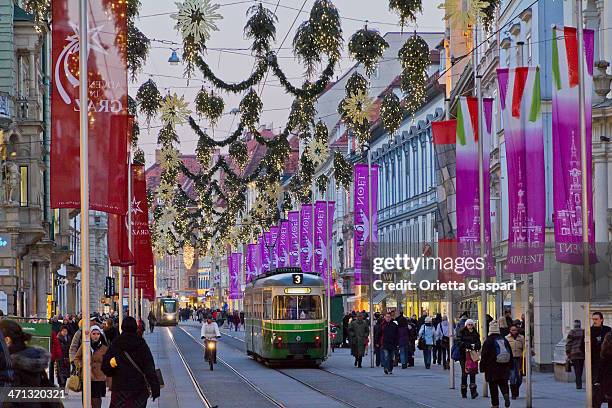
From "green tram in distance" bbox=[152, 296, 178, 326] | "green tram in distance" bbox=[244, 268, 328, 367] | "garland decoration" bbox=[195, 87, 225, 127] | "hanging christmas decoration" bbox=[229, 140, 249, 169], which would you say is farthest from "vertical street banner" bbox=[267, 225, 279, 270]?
"green tram in distance" bbox=[152, 296, 178, 326]

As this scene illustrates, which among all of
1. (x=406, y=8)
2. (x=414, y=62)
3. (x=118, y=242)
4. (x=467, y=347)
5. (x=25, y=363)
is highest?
(x=406, y=8)

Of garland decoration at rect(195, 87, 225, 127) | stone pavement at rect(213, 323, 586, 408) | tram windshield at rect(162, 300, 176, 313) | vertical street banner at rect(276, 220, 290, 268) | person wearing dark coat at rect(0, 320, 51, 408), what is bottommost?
stone pavement at rect(213, 323, 586, 408)

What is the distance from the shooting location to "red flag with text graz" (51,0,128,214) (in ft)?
67.7

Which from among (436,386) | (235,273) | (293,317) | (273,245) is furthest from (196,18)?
(235,273)

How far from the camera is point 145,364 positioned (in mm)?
19297

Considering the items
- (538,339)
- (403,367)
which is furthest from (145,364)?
(403,367)

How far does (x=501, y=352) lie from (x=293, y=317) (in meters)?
20.6

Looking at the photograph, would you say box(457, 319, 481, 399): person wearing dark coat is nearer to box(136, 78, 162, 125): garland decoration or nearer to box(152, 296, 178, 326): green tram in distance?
box(136, 78, 162, 125): garland decoration

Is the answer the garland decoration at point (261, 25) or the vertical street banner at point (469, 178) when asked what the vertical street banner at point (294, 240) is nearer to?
the vertical street banner at point (469, 178)

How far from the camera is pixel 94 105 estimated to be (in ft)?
69.5

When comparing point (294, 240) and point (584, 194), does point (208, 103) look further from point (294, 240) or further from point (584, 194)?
point (294, 240)

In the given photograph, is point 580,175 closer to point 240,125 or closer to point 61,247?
point 240,125

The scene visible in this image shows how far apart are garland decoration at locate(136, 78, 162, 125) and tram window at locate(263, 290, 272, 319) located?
1912cm

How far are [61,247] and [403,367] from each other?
2679 cm
